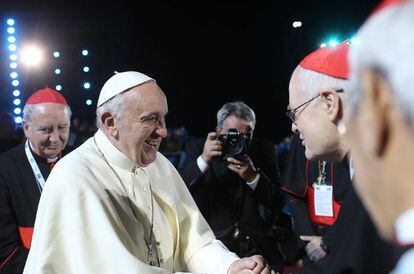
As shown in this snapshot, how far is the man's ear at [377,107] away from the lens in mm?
914

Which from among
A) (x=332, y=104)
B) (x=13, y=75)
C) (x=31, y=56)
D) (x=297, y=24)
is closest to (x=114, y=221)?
(x=332, y=104)

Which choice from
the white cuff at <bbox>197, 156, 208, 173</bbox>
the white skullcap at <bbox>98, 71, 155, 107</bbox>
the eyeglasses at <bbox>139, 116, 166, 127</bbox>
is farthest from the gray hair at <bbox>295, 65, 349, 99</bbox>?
the white cuff at <bbox>197, 156, 208, 173</bbox>

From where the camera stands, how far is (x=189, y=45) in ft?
40.1

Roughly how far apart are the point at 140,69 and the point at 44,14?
302cm

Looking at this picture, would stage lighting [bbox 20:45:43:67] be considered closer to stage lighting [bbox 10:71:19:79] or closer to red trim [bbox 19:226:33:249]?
stage lighting [bbox 10:71:19:79]

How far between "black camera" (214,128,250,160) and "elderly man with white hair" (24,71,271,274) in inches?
42.6

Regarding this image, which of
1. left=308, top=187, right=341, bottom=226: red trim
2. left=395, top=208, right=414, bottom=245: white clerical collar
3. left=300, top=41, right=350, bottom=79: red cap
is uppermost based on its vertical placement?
left=300, top=41, right=350, bottom=79: red cap

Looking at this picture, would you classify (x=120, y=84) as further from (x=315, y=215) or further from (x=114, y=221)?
(x=315, y=215)

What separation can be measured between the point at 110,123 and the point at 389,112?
2.28 metres

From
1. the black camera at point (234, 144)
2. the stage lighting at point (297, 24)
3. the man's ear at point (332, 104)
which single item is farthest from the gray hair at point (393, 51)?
the stage lighting at point (297, 24)

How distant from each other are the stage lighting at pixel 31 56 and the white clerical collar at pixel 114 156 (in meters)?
4.68

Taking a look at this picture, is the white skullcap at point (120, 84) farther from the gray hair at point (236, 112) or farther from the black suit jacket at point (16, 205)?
the gray hair at point (236, 112)

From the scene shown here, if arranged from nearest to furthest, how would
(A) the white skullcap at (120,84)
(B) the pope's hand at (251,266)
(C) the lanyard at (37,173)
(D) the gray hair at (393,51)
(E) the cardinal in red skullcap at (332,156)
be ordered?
(D) the gray hair at (393,51), (E) the cardinal in red skullcap at (332,156), (B) the pope's hand at (251,266), (A) the white skullcap at (120,84), (C) the lanyard at (37,173)

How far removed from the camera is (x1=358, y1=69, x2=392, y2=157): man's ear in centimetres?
91
